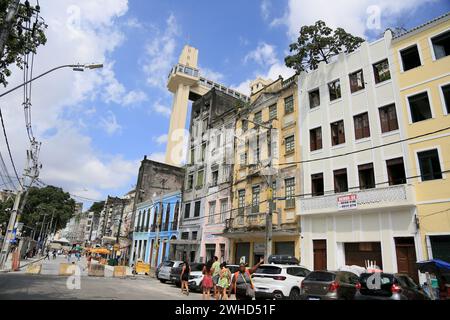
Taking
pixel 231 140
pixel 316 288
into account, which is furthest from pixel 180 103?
pixel 316 288

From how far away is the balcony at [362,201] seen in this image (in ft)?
57.3

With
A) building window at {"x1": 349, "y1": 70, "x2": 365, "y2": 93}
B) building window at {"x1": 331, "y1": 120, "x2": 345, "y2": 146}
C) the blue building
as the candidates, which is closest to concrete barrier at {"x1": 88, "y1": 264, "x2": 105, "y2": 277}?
the blue building

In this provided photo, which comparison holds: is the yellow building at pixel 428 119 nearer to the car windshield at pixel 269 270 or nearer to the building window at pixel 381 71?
the building window at pixel 381 71

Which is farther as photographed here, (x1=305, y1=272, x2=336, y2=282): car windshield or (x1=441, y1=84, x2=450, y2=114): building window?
(x1=441, y1=84, x2=450, y2=114): building window

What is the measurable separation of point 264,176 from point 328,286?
14.9 metres

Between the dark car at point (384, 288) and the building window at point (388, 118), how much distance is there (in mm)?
10838

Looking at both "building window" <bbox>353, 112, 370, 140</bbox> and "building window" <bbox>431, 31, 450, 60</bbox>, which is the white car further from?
"building window" <bbox>431, 31, 450, 60</bbox>

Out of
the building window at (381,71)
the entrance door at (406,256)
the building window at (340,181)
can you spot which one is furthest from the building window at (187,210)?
the building window at (381,71)

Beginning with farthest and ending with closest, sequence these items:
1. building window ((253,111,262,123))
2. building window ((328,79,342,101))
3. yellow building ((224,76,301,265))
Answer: building window ((253,111,262,123)), yellow building ((224,76,301,265)), building window ((328,79,342,101))

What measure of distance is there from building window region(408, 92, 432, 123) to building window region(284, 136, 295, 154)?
8681mm

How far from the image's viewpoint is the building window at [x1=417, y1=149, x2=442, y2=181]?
1714 centimetres

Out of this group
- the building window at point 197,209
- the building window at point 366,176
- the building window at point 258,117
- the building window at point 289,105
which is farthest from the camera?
the building window at point 197,209

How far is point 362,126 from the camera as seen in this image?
69.2ft
